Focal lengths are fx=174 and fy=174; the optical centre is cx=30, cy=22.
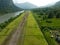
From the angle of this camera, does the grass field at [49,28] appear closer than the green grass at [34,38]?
No

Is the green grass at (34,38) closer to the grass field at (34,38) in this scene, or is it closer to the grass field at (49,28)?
the grass field at (34,38)

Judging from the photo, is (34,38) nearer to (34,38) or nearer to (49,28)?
(34,38)

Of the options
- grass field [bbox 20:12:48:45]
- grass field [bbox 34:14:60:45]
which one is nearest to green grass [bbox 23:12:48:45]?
grass field [bbox 20:12:48:45]

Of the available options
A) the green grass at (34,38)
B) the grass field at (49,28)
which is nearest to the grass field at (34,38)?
the green grass at (34,38)

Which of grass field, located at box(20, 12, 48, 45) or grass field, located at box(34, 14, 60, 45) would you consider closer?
grass field, located at box(20, 12, 48, 45)

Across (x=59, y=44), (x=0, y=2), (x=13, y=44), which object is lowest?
(x=0, y=2)

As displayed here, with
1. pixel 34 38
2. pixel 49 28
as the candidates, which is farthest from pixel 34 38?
pixel 49 28

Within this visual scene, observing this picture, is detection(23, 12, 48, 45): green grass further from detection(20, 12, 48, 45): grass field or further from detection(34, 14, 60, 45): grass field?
detection(34, 14, 60, 45): grass field

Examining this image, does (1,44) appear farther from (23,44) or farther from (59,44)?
(59,44)

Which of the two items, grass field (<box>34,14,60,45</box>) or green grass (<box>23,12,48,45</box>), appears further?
grass field (<box>34,14,60,45</box>)

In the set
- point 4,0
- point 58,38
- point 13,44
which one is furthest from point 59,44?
point 4,0

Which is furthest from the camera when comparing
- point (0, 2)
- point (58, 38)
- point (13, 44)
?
point (0, 2)
